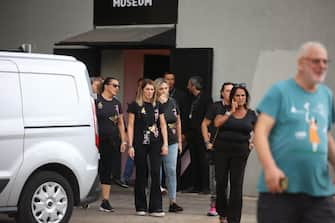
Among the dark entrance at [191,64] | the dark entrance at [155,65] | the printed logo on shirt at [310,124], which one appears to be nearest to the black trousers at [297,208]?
the printed logo on shirt at [310,124]

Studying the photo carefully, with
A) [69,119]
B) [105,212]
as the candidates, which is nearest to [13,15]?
[105,212]

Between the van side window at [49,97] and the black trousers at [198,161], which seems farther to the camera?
the black trousers at [198,161]

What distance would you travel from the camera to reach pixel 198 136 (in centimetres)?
1323

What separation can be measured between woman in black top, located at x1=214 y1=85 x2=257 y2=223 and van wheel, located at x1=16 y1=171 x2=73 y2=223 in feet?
6.06

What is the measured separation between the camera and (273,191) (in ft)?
16.5

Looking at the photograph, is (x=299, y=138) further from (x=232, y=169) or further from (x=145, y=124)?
(x=145, y=124)

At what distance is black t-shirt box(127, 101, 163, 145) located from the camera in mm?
10508

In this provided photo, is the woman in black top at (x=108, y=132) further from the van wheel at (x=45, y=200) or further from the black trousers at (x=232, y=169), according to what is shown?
the black trousers at (x=232, y=169)

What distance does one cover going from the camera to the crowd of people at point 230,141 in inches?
206

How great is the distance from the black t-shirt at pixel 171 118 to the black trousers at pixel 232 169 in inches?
67.5

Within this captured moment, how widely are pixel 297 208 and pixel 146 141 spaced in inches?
211

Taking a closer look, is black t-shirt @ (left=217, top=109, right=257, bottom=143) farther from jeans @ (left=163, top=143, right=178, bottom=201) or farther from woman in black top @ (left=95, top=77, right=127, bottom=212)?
woman in black top @ (left=95, top=77, right=127, bottom=212)

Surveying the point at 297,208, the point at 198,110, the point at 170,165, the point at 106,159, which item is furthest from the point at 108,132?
the point at 297,208

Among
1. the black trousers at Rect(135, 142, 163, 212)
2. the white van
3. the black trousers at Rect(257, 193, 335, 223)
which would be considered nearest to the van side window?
the white van
